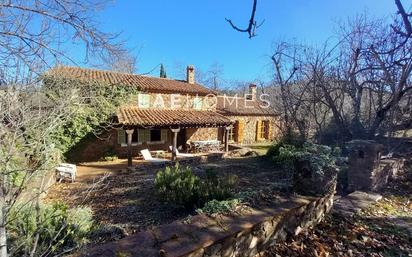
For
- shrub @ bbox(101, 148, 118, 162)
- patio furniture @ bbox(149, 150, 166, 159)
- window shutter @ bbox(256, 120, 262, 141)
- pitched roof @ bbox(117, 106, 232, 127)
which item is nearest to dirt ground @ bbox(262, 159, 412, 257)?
pitched roof @ bbox(117, 106, 232, 127)

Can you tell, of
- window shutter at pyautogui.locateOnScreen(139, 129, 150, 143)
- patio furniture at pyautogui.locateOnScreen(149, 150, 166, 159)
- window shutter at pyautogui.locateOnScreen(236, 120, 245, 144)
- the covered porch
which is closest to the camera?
the covered porch

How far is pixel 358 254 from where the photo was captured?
3.46 m

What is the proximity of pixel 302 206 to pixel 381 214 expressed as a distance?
2119 millimetres

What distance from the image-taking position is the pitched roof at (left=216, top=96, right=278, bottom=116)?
23.1 metres

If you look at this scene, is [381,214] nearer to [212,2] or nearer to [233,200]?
[233,200]

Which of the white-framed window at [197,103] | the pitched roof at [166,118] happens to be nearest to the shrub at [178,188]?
the pitched roof at [166,118]

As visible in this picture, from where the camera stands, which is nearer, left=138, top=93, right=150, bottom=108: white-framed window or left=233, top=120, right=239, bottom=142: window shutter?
left=138, top=93, right=150, bottom=108: white-framed window

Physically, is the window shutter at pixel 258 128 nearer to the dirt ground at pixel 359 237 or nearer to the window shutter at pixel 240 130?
the window shutter at pixel 240 130

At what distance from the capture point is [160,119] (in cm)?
1491

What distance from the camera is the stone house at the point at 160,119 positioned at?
14.5 metres

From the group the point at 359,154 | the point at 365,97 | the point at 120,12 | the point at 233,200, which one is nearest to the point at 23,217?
the point at 233,200

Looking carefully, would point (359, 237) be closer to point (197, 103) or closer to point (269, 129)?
point (197, 103)

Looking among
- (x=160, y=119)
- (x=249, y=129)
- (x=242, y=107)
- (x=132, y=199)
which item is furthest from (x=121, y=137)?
(x=242, y=107)

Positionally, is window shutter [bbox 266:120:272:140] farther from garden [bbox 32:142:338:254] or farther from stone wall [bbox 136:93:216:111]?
A: garden [bbox 32:142:338:254]
